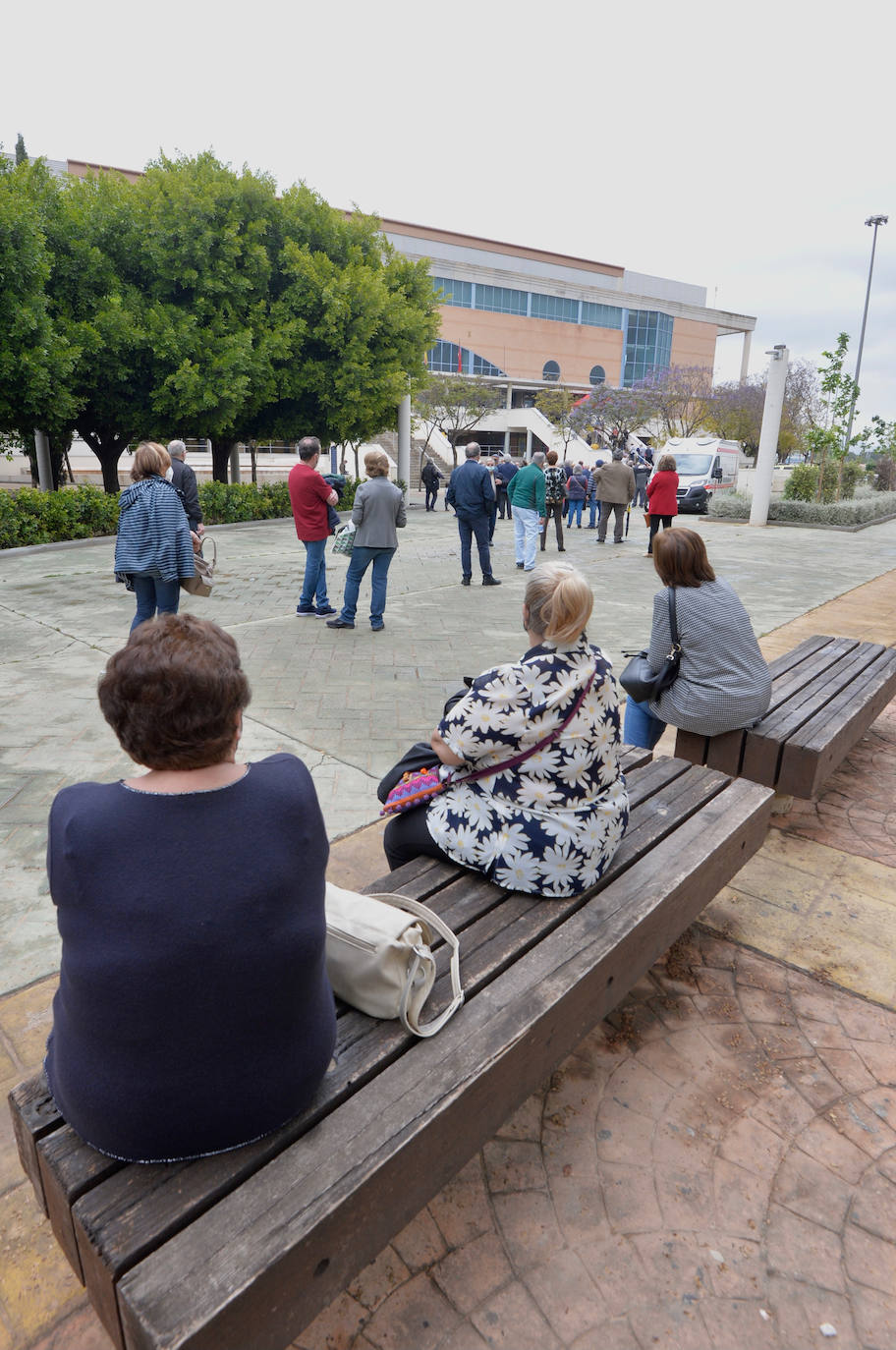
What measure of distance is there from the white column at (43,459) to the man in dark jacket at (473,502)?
11.3 metres

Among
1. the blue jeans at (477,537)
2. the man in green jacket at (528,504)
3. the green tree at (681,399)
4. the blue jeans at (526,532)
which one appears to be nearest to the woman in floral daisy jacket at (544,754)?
the blue jeans at (477,537)

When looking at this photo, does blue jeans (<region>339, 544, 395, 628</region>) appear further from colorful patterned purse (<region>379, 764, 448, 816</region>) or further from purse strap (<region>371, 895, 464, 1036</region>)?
purse strap (<region>371, 895, 464, 1036</region>)

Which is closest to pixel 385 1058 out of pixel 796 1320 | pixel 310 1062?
pixel 310 1062

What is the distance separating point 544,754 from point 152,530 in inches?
181

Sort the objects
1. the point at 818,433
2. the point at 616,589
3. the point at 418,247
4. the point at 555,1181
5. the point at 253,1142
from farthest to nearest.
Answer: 1. the point at 418,247
2. the point at 818,433
3. the point at 616,589
4. the point at 555,1181
5. the point at 253,1142

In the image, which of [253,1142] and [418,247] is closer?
[253,1142]

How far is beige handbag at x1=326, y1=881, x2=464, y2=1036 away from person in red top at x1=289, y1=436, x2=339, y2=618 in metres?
6.18

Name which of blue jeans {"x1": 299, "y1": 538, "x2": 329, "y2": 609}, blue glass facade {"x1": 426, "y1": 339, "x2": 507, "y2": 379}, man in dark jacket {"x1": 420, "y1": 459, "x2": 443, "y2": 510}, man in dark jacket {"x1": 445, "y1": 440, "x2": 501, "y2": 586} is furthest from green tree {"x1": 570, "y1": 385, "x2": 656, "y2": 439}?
blue jeans {"x1": 299, "y1": 538, "x2": 329, "y2": 609}

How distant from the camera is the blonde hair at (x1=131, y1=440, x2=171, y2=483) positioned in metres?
5.87

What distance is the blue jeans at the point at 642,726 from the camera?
4141mm

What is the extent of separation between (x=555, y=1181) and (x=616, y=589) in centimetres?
875

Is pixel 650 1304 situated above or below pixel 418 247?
below

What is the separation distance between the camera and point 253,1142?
4.86 ft

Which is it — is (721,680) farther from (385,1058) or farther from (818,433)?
(818,433)
